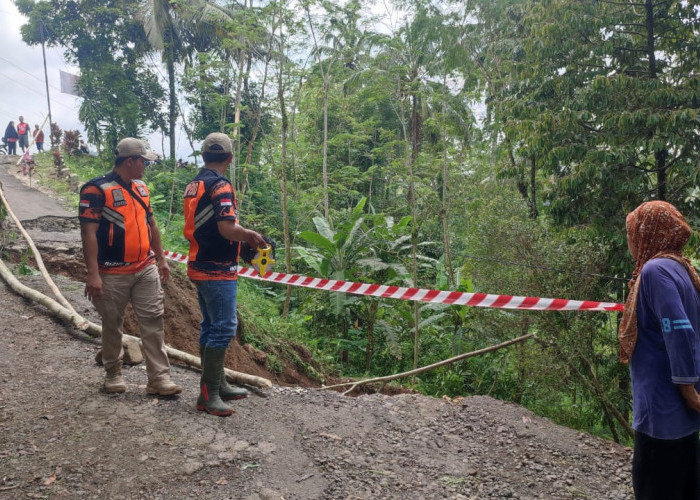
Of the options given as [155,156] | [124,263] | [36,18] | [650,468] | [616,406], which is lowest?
[616,406]

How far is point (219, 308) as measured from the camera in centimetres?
346

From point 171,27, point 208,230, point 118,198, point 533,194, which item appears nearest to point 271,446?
point 208,230

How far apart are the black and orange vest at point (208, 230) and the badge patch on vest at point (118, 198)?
0.45 meters

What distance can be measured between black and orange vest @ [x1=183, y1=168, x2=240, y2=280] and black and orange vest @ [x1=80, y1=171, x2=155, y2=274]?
392mm

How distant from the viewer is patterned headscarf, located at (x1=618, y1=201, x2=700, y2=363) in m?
2.30

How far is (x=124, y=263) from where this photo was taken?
356 cm

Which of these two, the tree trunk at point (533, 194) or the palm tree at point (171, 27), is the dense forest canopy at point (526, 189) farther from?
the palm tree at point (171, 27)

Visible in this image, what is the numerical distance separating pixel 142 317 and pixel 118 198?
0.85 meters

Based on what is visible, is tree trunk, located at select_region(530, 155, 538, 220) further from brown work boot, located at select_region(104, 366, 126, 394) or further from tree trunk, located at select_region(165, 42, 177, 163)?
tree trunk, located at select_region(165, 42, 177, 163)

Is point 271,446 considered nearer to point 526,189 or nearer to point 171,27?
point 526,189

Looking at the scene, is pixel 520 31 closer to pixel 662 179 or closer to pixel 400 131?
pixel 662 179

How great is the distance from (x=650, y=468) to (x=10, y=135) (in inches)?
1043

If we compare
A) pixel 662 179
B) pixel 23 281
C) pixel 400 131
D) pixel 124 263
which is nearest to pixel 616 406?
pixel 662 179

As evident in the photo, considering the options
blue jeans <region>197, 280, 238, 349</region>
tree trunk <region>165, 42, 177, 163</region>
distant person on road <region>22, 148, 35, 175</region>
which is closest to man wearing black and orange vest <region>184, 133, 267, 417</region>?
blue jeans <region>197, 280, 238, 349</region>
